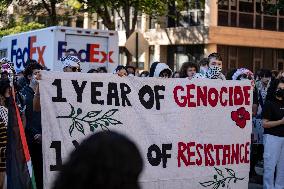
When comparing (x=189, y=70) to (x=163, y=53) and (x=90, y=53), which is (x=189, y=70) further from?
(x=163, y=53)

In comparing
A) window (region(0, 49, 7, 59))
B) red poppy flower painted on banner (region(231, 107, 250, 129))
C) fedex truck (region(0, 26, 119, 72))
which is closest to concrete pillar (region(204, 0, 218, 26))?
window (region(0, 49, 7, 59))

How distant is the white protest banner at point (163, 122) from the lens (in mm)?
6461

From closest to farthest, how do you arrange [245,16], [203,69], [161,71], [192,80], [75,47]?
[192,80] < [161,71] < [203,69] < [75,47] < [245,16]

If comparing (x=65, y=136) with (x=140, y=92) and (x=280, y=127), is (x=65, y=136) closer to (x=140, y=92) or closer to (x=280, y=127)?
(x=140, y=92)

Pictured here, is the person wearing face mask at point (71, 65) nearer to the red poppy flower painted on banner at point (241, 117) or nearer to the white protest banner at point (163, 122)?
the white protest banner at point (163, 122)

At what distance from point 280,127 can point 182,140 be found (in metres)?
1.96

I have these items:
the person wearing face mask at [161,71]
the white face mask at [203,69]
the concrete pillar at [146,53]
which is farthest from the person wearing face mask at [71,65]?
the concrete pillar at [146,53]

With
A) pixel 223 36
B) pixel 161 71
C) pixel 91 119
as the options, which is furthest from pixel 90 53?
pixel 223 36

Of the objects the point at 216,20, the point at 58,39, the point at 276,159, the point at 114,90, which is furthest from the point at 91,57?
the point at 216,20

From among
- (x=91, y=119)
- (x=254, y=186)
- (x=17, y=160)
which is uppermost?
(x=91, y=119)

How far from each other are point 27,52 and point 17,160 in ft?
32.1

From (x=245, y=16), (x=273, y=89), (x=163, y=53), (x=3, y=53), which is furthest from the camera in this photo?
(x=163, y=53)

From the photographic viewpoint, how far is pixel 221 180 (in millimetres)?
7414

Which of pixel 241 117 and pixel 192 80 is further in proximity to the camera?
pixel 241 117
